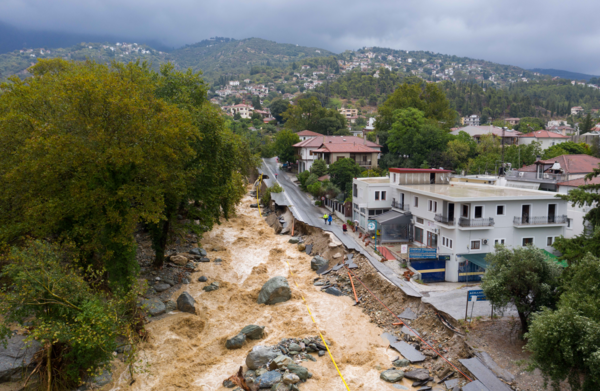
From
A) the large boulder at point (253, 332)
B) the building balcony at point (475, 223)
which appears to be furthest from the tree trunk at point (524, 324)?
the large boulder at point (253, 332)

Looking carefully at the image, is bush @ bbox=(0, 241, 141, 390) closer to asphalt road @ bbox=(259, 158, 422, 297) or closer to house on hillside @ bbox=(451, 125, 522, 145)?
asphalt road @ bbox=(259, 158, 422, 297)

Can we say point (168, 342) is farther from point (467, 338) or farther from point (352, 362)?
point (467, 338)

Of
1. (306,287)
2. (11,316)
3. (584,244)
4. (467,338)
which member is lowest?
(306,287)

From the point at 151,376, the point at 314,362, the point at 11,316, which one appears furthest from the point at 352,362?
the point at 11,316

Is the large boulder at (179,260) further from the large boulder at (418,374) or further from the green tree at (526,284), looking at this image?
the green tree at (526,284)

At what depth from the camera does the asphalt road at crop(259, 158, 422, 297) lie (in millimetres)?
25125

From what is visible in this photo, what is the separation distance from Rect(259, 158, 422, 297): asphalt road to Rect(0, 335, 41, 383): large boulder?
60.8 feet

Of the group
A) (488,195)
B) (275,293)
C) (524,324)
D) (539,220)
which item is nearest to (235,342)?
(275,293)

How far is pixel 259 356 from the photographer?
16.8m

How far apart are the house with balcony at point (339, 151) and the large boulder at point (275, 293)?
118 ft

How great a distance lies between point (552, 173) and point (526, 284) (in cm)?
2717

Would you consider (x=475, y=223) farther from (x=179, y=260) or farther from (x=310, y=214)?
(x=179, y=260)

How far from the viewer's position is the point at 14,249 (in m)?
14.0

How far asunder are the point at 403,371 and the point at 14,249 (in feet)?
53.5
